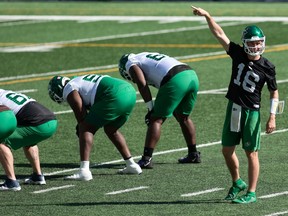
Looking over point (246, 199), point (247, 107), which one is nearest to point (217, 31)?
point (247, 107)

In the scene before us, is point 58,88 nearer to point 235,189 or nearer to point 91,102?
point 91,102

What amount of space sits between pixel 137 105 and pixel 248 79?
7.40 metres

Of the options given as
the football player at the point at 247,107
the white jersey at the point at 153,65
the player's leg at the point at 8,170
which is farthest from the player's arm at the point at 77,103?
the football player at the point at 247,107

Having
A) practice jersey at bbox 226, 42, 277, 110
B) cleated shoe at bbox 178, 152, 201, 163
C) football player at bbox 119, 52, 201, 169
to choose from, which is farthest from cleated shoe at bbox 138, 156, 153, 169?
practice jersey at bbox 226, 42, 277, 110

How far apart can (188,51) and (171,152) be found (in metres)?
11.0

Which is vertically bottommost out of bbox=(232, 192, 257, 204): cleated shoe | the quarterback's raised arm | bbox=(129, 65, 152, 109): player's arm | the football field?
the football field

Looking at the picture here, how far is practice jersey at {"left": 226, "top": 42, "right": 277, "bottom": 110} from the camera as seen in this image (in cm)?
1202

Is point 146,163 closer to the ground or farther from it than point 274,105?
closer to the ground

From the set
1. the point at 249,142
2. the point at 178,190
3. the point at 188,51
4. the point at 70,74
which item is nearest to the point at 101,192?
the point at 178,190

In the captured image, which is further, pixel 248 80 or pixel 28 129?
pixel 28 129

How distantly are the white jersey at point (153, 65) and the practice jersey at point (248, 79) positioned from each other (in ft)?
8.05

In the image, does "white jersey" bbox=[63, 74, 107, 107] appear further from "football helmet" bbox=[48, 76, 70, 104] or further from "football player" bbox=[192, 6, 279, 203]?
"football player" bbox=[192, 6, 279, 203]

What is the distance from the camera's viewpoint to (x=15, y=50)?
1069 inches

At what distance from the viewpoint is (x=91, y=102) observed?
13695 mm
